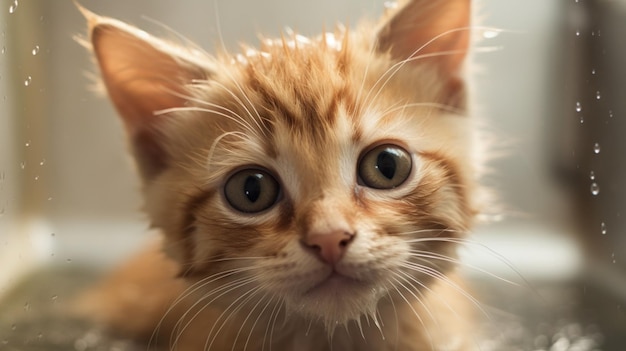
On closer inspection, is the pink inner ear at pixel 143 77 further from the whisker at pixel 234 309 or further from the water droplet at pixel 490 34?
the water droplet at pixel 490 34

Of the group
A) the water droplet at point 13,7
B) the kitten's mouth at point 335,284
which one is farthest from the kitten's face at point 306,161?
the water droplet at point 13,7

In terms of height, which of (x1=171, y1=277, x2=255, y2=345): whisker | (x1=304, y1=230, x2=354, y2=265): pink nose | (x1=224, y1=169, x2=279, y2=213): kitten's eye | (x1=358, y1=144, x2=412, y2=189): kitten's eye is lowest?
(x1=171, y1=277, x2=255, y2=345): whisker

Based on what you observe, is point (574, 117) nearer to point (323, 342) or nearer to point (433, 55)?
point (433, 55)

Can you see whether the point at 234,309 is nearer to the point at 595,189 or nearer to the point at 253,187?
the point at 253,187

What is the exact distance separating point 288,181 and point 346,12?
51 centimetres

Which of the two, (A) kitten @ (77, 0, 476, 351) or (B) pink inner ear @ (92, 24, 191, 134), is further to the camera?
(B) pink inner ear @ (92, 24, 191, 134)

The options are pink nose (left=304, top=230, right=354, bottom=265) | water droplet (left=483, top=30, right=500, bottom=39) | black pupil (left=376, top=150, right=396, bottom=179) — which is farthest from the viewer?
water droplet (left=483, top=30, right=500, bottom=39)

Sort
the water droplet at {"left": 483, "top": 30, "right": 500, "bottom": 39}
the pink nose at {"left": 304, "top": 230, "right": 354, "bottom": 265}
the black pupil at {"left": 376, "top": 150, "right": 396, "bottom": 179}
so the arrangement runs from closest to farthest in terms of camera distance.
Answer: the pink nose at {"left": 304, "top": 230, "right": 354, "bottom": 265}
the black pupil at {"left": 376, "top": 150, "right": 396, "bottom": 179}
the water droplet at {"left": 483, "top": 30, "right": 500, "bottom": 39}

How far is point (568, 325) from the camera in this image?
3.55 feet

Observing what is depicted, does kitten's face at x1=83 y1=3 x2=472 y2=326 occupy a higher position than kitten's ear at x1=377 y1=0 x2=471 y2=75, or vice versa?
kitten's ear at x1=377 y1=0 x2=471 y2=75

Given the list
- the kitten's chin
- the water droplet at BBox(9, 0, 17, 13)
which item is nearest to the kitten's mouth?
the kitten's chin

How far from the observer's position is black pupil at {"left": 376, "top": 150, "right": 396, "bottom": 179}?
0.80 m

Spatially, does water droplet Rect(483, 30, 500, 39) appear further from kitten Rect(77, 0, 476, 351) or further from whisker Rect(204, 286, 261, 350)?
whisker Rect(204, 286, 261, 350)

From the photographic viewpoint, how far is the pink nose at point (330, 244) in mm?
695
